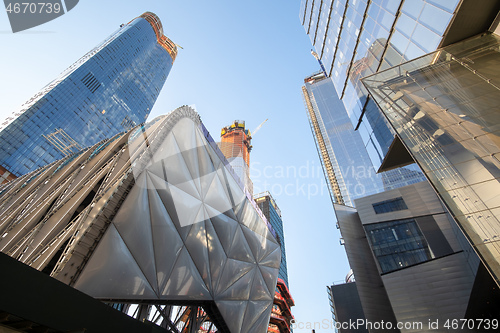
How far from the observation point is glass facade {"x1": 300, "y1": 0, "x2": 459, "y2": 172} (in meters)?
13.1

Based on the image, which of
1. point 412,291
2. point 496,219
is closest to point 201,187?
point 496,219

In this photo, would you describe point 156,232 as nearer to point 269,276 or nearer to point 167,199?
point 167,199

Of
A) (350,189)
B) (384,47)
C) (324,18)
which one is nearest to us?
(384,47)

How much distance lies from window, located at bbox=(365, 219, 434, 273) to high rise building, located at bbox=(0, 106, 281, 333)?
15.7 metres

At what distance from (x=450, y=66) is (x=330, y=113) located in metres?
104

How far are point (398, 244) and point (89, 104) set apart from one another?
85.1 m

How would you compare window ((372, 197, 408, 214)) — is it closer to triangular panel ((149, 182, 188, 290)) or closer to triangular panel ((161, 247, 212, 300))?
triangular panel ((161, 247, 212, 300))

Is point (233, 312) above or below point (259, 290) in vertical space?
below

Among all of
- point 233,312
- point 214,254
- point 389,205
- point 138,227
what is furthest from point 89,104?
point 389,205

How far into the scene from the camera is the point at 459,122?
10.8 meters

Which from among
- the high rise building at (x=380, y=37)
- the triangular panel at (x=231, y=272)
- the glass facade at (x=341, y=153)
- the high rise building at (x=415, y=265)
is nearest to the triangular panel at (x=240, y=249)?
the triangular panel at (x=231, y=272)

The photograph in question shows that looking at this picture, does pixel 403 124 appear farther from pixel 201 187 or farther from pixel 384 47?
pixel 201 187

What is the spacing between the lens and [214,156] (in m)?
18.1

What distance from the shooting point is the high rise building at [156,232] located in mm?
8867
